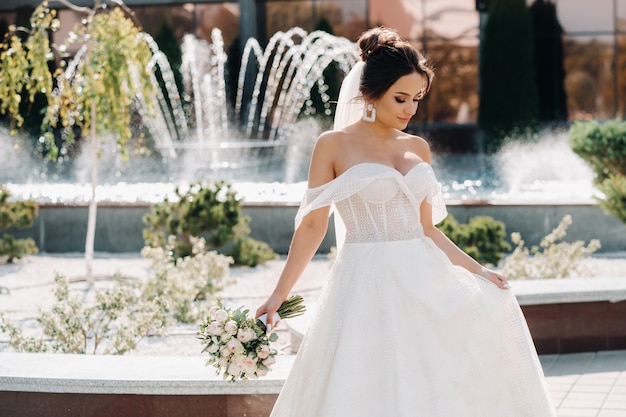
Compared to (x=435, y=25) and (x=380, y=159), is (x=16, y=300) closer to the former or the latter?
(x=380, y=159)

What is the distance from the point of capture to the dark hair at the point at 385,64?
3.53 m

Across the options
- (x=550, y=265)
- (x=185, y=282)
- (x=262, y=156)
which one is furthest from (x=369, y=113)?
(x=262, y=156)

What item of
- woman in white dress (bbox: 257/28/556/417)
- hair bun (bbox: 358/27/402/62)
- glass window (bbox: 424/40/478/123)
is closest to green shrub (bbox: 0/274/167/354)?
woman in white dress (bbox: 257/28/556/417)

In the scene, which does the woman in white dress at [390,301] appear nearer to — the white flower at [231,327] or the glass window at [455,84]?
the white flower at [231,327]

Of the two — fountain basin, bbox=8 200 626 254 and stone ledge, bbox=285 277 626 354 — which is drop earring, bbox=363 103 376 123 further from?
fountain basin, bbox=8 200 626 254

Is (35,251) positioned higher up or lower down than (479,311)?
lower down

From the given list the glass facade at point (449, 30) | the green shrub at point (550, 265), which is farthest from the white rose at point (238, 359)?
the glass facade at point (449, 30)

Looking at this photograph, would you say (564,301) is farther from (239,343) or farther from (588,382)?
A: (239,343)

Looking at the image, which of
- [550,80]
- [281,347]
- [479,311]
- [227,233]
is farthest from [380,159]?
[550,80]

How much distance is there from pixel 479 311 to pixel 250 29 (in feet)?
75.9

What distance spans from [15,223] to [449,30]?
16863mm

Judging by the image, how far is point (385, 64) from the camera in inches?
139

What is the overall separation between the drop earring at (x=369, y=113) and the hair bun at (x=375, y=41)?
15 centimetres

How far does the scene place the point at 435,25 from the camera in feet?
84.8
